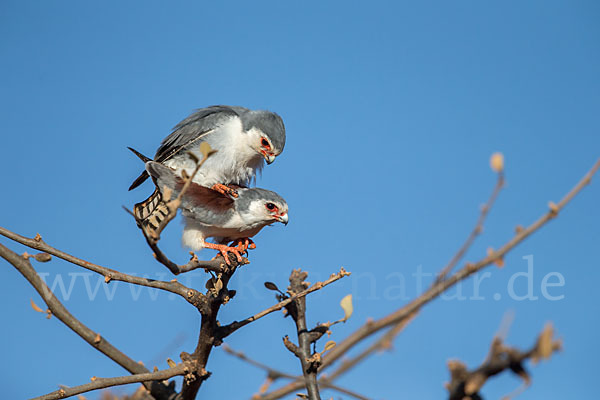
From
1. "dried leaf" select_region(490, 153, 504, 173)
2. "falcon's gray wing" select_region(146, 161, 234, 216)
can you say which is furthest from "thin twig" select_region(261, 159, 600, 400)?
"falcon's gray wing" select_region(146, 161, 234, 216)

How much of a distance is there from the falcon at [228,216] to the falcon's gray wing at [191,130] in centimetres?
98

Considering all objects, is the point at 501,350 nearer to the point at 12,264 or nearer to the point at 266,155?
the point at 12,264

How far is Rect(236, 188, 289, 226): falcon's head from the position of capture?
14.4 feet

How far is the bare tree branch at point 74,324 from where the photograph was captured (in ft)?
9.29

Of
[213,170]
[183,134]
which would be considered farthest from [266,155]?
[183,134]

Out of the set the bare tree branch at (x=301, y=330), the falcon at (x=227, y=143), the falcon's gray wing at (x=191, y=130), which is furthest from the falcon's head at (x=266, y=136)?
the bare tree branch at (x=301, y=330)

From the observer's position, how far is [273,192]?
455 centimetres

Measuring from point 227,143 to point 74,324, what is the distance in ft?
8.88

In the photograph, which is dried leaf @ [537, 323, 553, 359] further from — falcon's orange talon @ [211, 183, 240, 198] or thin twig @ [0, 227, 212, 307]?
falcon's orange talon @ [211, 183, 240, 198]

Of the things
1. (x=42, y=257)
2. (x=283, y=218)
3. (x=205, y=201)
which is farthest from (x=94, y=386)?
(x=283, y=218)

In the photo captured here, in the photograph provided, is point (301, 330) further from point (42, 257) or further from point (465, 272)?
point (465, 272)

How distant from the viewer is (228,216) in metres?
4.39

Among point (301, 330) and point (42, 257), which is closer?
point (42, 257)

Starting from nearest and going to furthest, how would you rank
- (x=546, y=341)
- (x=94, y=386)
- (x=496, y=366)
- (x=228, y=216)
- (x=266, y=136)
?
(x=546, y=341) → (x=496, y=366) → (x=94, y=386) → (x=228, y=216) → (x=266, y=136)
